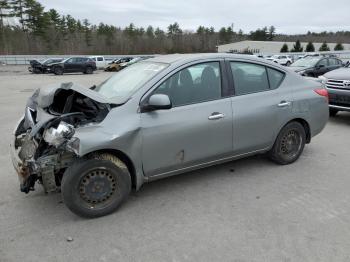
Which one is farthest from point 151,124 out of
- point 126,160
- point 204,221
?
point 204,221

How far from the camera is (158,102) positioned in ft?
11.5

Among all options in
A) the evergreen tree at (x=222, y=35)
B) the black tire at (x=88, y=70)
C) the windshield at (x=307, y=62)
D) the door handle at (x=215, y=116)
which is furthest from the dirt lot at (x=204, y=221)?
the evergreen tree at (x=222, y=35)

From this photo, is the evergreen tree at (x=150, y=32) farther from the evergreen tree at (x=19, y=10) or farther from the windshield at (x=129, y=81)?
the windshield at (x=129, y=81)

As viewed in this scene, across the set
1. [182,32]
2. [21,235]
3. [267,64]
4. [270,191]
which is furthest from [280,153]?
[182,32]

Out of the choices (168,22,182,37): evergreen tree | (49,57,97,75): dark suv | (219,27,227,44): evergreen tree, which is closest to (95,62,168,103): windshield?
(49,57,97,75): dark suv

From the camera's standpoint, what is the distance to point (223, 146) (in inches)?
166

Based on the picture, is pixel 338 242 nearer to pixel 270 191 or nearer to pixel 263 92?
pixel 270 191

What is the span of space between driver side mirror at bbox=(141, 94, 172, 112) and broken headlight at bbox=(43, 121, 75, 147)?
0.86 metres

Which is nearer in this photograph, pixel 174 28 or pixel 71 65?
pixel 71 65

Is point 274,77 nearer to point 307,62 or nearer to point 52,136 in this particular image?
point 52,136

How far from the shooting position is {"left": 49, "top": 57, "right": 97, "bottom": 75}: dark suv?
2921cm

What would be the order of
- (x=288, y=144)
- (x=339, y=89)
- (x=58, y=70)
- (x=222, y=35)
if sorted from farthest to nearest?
(x=222, y=35), (x=58, y=70), (x=339, y=89), (x=288, y=144)

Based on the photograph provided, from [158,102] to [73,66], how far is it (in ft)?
95.0

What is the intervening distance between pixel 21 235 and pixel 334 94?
717cm
